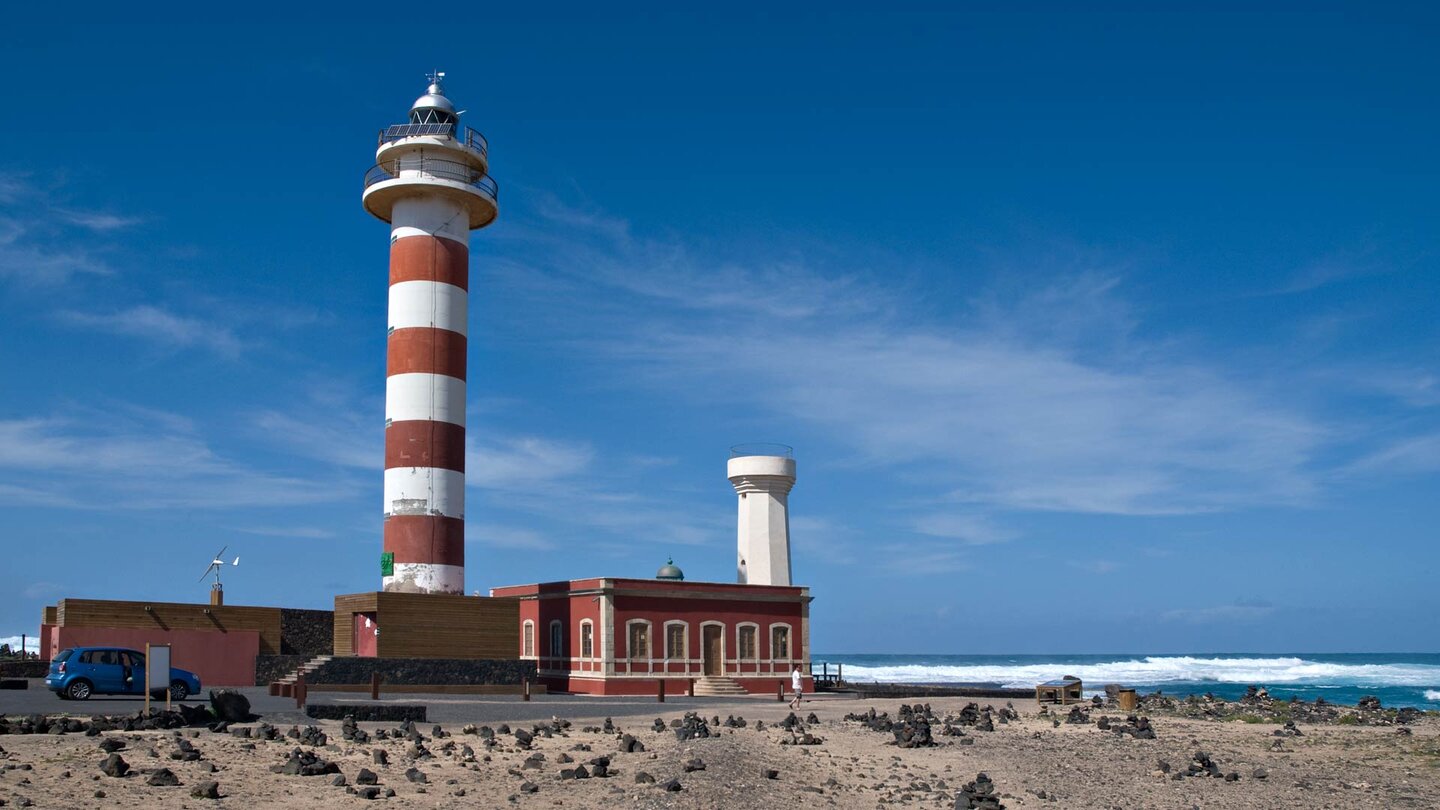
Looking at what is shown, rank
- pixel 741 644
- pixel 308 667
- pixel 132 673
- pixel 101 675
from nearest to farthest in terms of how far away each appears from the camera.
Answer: pixel 101 675
pixel 132 673
pixel 308 667
pixel 741 644

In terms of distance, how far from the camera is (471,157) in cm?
3656

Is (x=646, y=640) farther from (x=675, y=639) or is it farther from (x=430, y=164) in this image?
(x=430, y=164)

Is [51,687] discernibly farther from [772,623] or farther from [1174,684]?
[1174,684]

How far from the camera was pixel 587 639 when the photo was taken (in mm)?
38656

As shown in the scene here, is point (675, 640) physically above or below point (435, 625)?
below

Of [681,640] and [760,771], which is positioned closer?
[760,771]

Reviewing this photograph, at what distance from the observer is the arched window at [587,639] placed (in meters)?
38.3

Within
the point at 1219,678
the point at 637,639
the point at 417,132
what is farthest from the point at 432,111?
the point at 1219,678

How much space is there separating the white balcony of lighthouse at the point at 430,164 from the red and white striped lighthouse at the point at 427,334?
28mm

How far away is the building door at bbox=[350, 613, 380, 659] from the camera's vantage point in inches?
1335

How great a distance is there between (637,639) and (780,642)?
18.4ft

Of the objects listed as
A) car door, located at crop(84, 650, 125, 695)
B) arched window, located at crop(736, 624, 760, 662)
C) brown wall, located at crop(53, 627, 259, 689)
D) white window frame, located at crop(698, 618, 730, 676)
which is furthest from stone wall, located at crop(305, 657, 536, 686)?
arched window, located at crop(736, 624, 760, 662)

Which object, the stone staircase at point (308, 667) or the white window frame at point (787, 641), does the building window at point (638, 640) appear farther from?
the stone staircase at point (308, 667)

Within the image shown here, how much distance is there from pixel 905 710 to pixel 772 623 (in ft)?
38.7
